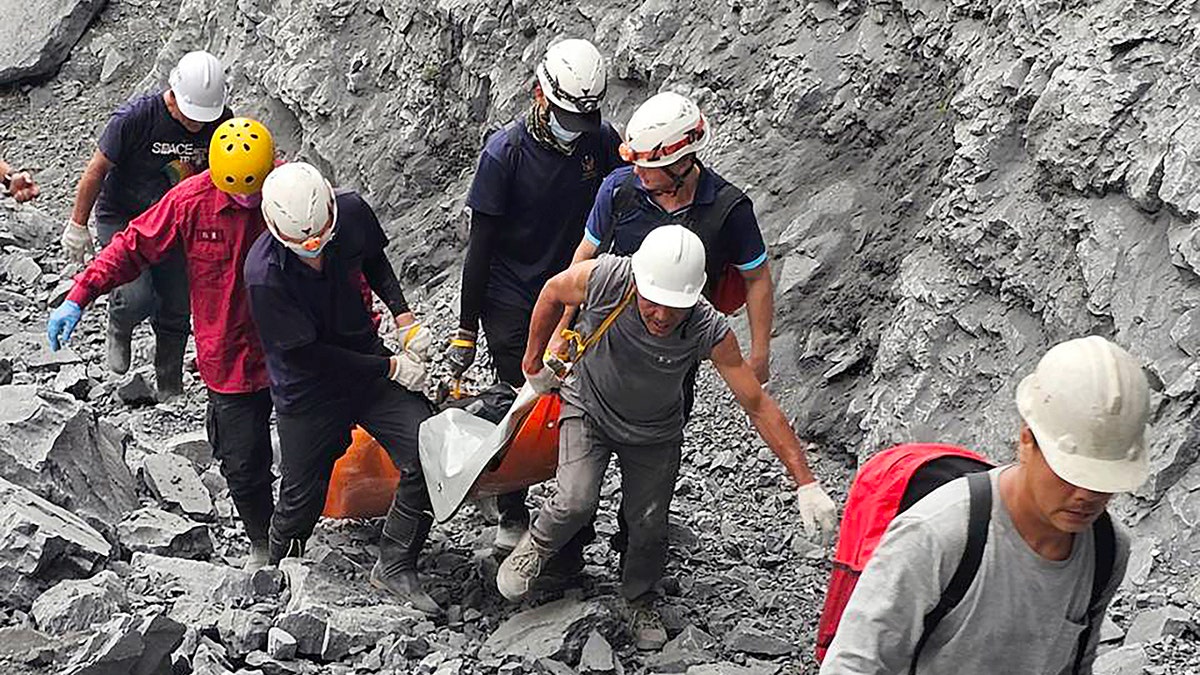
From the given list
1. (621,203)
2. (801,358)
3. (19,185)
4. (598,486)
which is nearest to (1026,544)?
(598,486)

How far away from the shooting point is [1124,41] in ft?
22.1

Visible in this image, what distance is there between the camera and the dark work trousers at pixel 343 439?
6148 millimetres

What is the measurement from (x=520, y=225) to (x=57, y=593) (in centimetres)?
242

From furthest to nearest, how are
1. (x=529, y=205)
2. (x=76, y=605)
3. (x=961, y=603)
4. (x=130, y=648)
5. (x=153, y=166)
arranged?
(x=153, y=166) → (x=529, y=205) → (x=76, y=605) → (x=130, y=648) → (x=961, y=603)

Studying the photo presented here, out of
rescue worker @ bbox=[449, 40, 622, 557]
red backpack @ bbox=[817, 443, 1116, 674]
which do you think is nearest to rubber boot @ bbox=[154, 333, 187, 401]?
rescue worker @ bbox=[449, 40, 622, 557]

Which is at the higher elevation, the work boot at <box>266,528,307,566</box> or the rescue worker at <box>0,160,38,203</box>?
the rescue worker at <box>0,160,38,203</box>

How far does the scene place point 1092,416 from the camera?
2865mm

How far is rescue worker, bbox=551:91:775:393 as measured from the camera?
578 centimetres

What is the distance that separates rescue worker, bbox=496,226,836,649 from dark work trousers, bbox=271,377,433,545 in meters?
0.55

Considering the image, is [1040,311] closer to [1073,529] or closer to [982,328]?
[982,328]

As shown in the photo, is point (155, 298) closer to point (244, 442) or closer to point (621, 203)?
point (244, 442)

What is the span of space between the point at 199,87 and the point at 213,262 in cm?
173

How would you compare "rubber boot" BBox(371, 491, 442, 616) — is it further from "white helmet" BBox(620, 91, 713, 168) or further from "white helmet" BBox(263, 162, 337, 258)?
"white helmet" BBox(620, 91, 713, 168)

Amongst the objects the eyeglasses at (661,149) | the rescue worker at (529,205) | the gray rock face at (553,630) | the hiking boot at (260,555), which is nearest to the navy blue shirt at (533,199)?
the rescue worker at (529,205)
